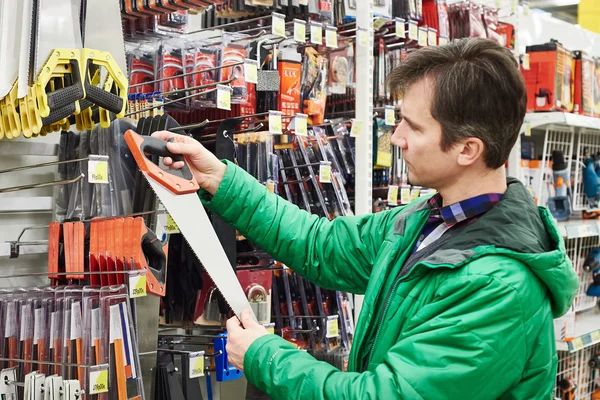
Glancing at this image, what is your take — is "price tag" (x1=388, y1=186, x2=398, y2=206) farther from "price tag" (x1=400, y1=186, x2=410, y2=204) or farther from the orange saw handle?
the orange saw handle

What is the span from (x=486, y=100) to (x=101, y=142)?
119cm

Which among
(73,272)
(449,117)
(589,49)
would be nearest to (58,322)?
(73,272)

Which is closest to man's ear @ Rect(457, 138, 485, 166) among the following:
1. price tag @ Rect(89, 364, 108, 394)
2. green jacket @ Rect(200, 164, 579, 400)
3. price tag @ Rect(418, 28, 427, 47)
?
green jacket @ Rect(200, 164, 579, 400)

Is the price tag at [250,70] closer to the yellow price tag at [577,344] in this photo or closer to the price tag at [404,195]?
the price tag at [404,195]

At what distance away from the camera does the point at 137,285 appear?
200 cm

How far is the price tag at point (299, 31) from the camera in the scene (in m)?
2.82

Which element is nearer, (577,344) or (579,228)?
(577,344)

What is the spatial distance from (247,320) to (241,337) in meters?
0.07

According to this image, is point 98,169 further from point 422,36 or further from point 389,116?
point 422,36

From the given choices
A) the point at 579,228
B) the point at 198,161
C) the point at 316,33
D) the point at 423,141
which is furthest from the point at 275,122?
the point at 579,228

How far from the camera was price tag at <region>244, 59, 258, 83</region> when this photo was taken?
253 cm

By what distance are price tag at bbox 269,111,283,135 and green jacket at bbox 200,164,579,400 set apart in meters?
0.92

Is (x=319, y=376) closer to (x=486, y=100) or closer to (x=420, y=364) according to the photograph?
(x=420, y=364)

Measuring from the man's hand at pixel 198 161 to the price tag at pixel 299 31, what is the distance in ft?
3.36
